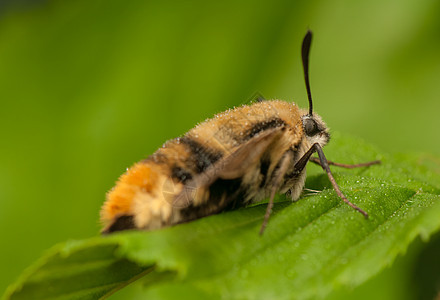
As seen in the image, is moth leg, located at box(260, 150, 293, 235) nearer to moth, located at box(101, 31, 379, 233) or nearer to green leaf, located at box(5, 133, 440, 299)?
moth, located at box(101, 31, 379, 233)

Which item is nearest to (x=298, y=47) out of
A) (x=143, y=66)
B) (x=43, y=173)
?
(x=143, y=66)

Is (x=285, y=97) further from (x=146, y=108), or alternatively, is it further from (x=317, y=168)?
(x=317, y=168)

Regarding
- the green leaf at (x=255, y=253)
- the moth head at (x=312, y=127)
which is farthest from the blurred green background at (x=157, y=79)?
the green leaf at (x=255, y=253)

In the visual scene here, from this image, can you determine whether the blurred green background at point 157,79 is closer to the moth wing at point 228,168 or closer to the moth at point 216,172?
the moth at point 216,172

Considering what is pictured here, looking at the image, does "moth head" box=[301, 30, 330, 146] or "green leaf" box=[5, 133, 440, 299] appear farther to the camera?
"moth head" box=[301, 30, 330, 146]

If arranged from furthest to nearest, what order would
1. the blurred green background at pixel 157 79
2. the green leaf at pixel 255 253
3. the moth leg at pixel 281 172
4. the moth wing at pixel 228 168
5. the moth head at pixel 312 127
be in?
the blurred green background at pixel 157 79 < the moth head at pixel 312 127 < the moth leg at pixel 281 172 < the moth wing at pixel 228 168 < the green leaf at pixel 255 253

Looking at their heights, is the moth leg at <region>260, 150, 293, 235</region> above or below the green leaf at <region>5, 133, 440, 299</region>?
above

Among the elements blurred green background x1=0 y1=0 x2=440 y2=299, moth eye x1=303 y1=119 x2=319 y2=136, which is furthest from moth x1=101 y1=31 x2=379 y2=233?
blurred green background x1=0 y1=0 x2=440 y2=299
